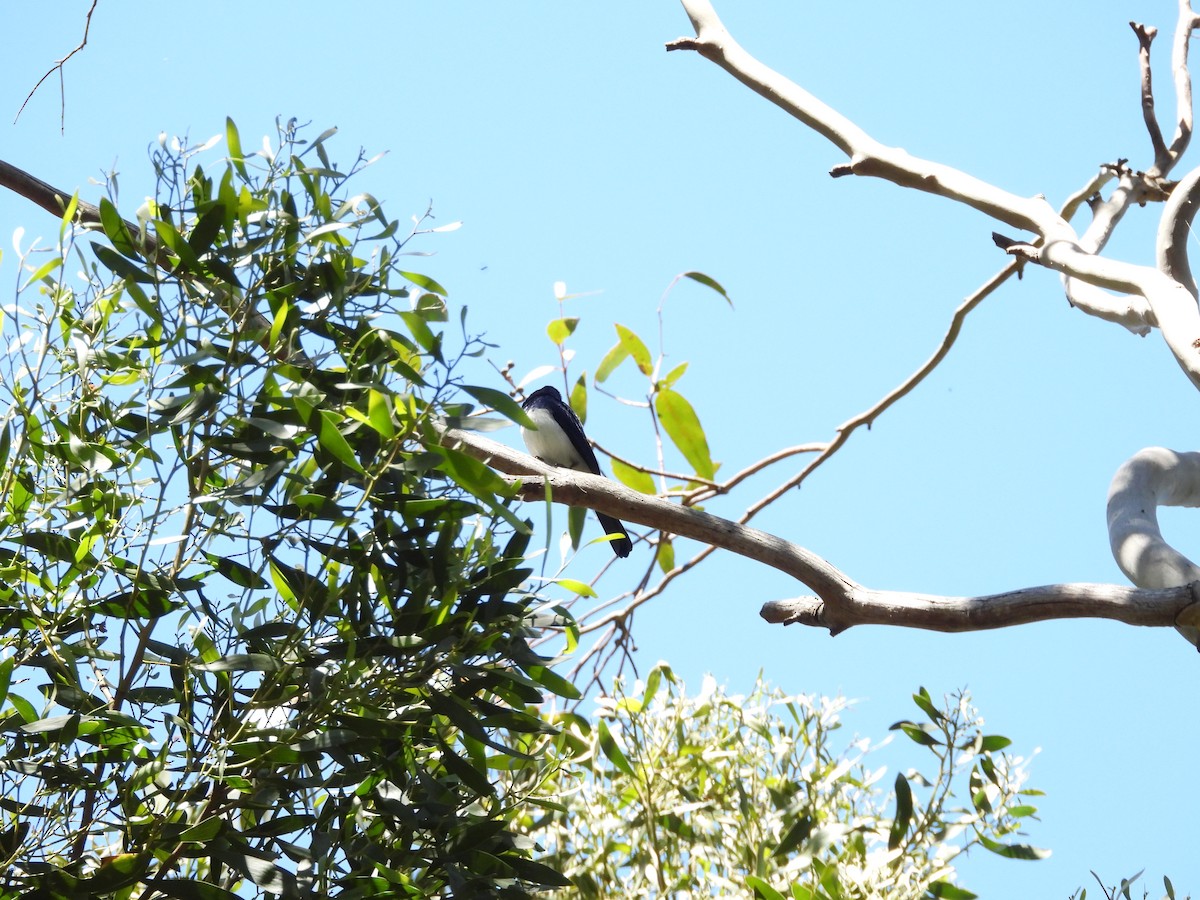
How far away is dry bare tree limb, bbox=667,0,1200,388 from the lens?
4.94 feet

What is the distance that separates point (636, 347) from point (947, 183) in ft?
2.25

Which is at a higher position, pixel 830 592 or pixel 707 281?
pixel 707 281

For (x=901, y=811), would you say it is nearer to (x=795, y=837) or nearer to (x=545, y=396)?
(x=795, y=837)

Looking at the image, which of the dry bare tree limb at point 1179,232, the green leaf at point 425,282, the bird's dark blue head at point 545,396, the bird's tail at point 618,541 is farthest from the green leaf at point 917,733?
the bird's dark blue head at point 545,396

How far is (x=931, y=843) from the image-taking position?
1.61 metres

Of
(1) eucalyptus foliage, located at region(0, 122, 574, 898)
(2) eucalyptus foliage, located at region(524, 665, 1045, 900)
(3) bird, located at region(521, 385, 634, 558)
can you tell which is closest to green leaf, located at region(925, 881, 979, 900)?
(2) eucalyptus foliage, located at region(524, 665, 1045, 900)

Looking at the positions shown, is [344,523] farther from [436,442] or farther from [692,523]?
[692,523]

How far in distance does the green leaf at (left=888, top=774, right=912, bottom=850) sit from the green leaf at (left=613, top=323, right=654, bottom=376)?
101cm

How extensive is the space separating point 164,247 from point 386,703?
0.54 metres

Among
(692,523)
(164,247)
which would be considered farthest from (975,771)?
(164,247)

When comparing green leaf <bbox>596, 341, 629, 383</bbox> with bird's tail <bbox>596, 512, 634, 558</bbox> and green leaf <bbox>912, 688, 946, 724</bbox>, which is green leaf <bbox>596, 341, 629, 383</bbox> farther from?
green leaf <bbox>912, 688, 946, 724</bbox>

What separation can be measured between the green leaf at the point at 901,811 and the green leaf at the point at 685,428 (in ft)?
2.89

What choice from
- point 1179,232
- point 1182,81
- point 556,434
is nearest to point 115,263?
point 1179,232

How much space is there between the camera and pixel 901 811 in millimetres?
1569
